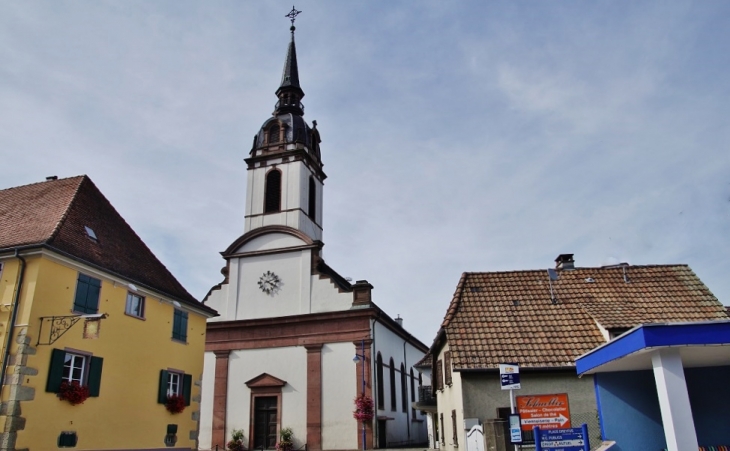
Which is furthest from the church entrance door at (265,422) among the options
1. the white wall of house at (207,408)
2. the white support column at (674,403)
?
the white support column at (674,403)

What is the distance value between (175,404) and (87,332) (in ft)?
16.1

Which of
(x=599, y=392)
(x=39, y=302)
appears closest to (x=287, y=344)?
(x=39, y=302)

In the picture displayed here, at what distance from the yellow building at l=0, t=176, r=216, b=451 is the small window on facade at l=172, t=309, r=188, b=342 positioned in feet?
0.12

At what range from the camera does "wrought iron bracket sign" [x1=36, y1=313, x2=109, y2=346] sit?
15.1m

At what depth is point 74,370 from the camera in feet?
52.8

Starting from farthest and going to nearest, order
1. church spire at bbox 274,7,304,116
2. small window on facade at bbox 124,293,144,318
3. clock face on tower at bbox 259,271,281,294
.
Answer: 1. church spire at bbox 274,7,304,116
2. clock face on tower at bbox 259,271,281,294
3. small window on facade at bbox 124,293,144,318

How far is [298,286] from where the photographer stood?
2970 centimetres

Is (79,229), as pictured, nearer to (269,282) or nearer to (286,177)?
(269,282)

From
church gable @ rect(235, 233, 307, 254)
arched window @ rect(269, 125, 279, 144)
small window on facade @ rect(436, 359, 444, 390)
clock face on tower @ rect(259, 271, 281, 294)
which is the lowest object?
small window on facade @ rect(436, 359, 444, 390)

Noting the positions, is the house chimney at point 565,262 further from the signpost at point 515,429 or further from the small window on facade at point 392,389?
the small window on facade at point 392,389

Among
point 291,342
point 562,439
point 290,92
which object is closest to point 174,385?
point 291,342

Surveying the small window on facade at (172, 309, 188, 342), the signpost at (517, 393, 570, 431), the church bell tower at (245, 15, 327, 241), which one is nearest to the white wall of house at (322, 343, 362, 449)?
the church bell tower at (245, 15, 327, 241)

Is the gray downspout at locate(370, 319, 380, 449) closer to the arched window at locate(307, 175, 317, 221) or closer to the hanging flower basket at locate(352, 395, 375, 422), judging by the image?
the hanging flower basket at locate(352, 395, 375, 422)

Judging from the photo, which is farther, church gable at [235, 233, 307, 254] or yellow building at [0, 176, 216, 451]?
church gable at [235, 233, 307, 254]
